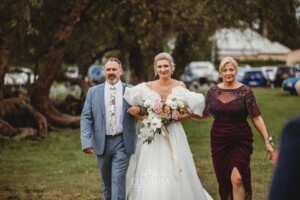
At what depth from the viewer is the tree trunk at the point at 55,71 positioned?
18344mm

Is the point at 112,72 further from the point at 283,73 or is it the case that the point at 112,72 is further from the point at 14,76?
the point at 283,73

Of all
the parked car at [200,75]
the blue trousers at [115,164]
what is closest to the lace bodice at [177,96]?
the blue trousers at [115,164]

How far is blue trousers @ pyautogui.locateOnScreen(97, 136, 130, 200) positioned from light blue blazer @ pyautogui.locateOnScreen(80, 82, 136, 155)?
8cm

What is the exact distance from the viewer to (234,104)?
25.2ft

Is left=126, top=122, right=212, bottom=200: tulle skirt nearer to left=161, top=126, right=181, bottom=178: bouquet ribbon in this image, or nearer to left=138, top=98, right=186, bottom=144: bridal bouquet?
left=161, top=126, right=181, bottom=178: bouquet ribbon

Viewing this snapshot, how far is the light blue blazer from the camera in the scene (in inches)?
298

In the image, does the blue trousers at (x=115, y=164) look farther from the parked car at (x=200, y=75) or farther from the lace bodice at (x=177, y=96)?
the parked car at (x=200, y=75)

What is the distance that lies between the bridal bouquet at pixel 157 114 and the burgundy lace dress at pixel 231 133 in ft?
1.46

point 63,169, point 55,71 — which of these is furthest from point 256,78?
point 63,169

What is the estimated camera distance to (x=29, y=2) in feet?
51.3

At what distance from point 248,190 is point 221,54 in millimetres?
69606

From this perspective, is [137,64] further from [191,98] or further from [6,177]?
[191,98]

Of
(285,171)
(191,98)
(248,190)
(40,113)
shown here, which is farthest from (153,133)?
(40,113)

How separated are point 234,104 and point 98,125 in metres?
1.61
